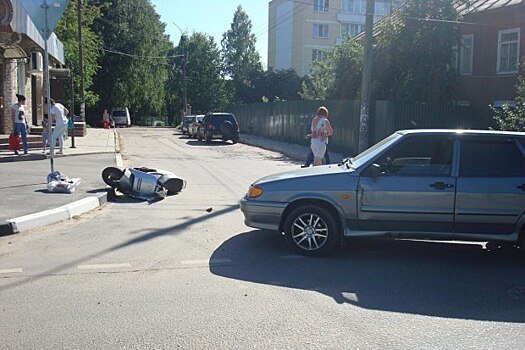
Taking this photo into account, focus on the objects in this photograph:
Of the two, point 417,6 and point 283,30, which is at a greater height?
point 283,30

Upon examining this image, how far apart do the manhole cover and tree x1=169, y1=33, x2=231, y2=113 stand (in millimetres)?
68367

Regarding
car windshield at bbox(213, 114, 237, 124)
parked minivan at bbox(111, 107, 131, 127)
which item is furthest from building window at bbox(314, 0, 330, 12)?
car windshield at bbox(213, 114, 237, 124)

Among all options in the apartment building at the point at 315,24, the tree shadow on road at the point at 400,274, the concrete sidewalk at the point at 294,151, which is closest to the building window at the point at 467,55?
the concrete sidewalk at the point at 294,151

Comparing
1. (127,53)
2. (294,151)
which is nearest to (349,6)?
(127,53)

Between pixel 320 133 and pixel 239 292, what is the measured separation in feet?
29.2

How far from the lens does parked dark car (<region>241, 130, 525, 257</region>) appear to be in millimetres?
6703

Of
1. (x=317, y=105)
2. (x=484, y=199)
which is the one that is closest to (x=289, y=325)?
(x=484, y=199)

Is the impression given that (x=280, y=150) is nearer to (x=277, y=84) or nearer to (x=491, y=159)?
(x=491, y=159)

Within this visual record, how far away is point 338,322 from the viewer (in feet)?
15.9

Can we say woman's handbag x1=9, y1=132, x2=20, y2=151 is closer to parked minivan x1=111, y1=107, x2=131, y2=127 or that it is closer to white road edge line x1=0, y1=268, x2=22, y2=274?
white road edge line x1=0, y1=268, x2=22, y2=274

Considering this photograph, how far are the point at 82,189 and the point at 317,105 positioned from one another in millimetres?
15815

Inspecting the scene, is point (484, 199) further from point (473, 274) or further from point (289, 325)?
point (289, 325)

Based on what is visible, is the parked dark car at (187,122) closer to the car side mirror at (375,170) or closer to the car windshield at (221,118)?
the car windshield at (221,118)

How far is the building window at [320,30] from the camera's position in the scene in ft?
210
